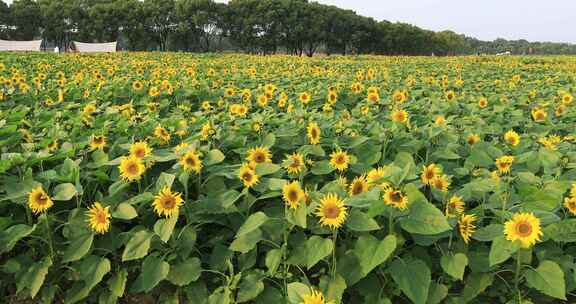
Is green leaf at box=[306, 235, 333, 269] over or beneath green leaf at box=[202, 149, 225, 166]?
beneath

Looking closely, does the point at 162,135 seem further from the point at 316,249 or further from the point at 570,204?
the point at 570,204

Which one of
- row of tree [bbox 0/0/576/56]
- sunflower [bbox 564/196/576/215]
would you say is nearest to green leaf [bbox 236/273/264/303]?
sunflower [bbox 564/196/576/215]

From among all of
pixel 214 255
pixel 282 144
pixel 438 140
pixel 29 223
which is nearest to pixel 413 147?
pixel 438 140

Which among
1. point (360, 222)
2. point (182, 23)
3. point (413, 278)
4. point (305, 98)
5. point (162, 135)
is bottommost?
point (413, 278)

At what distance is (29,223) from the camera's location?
240 cm

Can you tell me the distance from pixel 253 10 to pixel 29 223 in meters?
68.5

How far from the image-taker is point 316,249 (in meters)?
2.08

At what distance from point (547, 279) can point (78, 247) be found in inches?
83.7

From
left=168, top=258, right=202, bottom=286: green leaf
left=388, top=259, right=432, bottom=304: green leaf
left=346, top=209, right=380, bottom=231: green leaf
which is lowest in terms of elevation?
left=168, top=258, right=202, bottom=286: green leaf

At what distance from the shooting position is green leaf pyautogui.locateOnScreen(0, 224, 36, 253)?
2.20m

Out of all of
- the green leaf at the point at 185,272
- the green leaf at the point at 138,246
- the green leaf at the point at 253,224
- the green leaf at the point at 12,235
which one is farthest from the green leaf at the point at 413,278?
the green leaf at the point at 12,235

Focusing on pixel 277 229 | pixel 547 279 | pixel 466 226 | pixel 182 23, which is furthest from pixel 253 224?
pixel 182 23

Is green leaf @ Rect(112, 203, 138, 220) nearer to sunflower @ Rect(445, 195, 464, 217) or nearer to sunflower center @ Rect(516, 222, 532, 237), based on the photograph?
sunflower @ Rect(445, 195, 464, 217)

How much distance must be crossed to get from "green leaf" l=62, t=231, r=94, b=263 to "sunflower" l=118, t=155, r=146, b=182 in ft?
1.08
